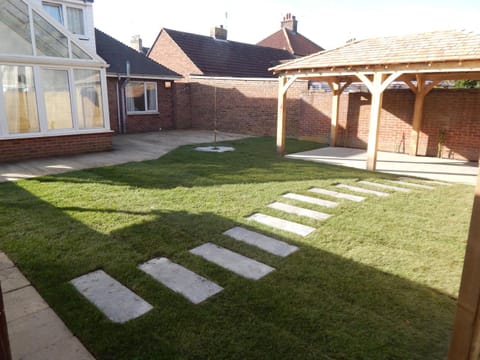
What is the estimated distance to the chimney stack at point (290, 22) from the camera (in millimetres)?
30984

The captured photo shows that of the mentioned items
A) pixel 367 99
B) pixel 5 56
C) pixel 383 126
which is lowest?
pixel 383 126

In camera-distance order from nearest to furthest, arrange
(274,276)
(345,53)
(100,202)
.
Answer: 1. (274,276)
2. (100,202)
3. (345,53)

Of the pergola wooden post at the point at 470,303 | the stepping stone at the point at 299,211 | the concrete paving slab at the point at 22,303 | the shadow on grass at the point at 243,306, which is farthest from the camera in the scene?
the stepping stone at the point at 299,211

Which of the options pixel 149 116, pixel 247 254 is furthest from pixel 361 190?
pixel 149 116

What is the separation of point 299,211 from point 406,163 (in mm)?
5886

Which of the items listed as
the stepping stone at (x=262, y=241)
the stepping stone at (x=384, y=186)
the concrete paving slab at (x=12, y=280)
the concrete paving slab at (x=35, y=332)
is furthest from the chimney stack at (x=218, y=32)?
the concrete paving slab at (x=35, y=332)

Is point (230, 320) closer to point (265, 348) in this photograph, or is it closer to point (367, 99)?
point (265, 348)

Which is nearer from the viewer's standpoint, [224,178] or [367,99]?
[224,178]

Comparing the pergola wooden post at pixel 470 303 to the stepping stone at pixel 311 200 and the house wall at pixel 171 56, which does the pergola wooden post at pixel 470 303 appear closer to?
the stepping stone at pixel 311 200

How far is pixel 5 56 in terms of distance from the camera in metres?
8.47

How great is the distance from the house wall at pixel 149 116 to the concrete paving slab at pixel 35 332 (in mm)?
13759

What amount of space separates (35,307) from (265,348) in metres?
1.95

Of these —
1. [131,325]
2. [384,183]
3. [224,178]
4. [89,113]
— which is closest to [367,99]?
[384,183]

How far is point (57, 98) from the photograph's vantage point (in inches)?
378
